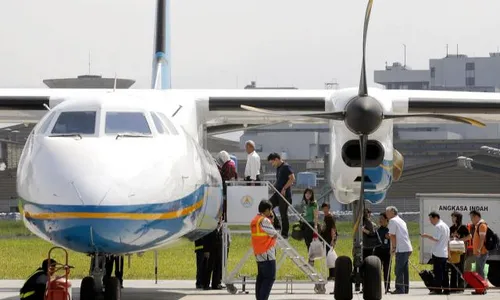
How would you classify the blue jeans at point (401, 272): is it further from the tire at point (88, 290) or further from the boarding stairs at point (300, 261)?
the tire at point (88, 290)

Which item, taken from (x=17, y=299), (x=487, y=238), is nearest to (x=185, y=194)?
(x=17, y=299)

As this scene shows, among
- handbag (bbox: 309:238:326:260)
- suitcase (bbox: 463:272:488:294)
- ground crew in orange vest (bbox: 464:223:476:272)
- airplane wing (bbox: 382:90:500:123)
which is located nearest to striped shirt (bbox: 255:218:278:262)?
airplane wing (bbox: 382:90:500:123)

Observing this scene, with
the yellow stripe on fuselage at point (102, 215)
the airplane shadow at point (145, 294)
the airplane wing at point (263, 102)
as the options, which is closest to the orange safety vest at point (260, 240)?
the yellow stripe on fuselage at point (102, 215)

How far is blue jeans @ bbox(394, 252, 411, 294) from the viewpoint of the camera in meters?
18.9

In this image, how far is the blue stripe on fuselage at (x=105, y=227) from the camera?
12.4 meters

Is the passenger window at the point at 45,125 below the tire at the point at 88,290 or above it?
above

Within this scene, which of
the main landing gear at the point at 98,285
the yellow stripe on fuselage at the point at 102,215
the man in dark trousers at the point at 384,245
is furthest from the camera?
the man in dark trousers at the point at 384,245

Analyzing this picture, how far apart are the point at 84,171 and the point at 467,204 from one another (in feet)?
39.3

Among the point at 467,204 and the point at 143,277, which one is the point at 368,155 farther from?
the point at 143,277

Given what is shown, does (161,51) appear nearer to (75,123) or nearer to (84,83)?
(75,123)

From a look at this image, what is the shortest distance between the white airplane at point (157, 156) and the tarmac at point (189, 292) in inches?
62.4

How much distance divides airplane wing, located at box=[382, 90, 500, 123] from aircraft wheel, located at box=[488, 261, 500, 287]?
10.8 ft

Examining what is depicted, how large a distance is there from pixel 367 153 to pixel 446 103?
87.5 inches

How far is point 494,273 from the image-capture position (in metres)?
20.7
